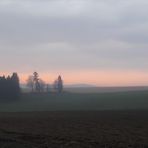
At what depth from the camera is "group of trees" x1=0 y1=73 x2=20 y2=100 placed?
97.0m

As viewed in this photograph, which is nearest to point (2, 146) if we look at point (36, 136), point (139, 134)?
point (36, 136)

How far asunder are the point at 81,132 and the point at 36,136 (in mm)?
3481

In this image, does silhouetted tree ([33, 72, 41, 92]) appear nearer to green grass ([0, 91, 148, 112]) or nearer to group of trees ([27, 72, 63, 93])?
group of trees ([27, 72, 63, 93])

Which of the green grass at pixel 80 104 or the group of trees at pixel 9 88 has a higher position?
the group of trees at pixel 9 88

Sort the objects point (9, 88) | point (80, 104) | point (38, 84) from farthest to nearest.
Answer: point (38, 84)
point (9, 88)
point (80, 104)

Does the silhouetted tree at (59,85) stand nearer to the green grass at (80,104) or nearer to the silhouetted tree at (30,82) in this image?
the silhouetted tree at (30,82)

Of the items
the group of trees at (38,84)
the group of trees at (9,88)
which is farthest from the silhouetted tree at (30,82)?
the group of trees at (9,88)

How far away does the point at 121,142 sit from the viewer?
2188 cm

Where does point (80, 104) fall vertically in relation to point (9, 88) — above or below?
below

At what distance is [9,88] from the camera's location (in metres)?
98.1

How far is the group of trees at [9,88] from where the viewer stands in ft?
318

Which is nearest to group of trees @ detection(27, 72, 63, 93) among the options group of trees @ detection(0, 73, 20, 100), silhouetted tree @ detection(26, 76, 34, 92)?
silhouetted tree @ detection(26, 76, 34, 92)

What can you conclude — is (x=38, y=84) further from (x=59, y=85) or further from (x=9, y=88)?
(x=9, y=88)

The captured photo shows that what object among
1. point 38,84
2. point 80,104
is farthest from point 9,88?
point 38,84
